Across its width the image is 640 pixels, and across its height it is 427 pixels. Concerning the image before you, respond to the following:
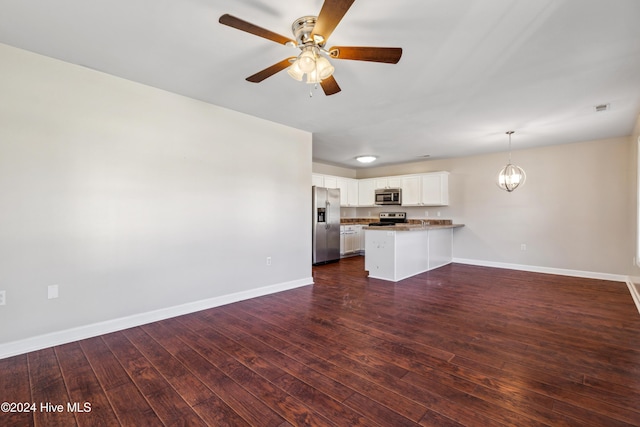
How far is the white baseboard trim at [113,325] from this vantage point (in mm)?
2408

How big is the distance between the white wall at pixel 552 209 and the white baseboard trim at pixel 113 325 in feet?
16.5

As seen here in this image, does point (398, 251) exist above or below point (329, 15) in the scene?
below

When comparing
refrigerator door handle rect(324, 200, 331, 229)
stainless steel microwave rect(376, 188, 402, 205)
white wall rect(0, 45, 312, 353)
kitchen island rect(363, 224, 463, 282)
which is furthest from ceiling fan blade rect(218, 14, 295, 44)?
stainless steel microwave rect(376, 188, 402, 205)

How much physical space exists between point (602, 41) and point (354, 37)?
1886mm

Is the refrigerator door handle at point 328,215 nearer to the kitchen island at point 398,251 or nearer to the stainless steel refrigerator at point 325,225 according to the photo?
the stainless steel refrigerator at point 325,225

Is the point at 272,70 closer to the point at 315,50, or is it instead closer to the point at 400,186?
the point at 315,50

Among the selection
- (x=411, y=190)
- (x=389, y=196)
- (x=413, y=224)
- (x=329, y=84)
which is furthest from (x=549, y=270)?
(x=329, y=84)

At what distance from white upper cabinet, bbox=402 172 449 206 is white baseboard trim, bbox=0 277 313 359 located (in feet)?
14.9

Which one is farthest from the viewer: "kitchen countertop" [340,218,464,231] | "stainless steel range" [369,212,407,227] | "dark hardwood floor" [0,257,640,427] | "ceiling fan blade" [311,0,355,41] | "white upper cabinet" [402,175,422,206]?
"stainless steel range" [369,212,407,227]

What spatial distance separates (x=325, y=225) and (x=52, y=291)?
470 cm

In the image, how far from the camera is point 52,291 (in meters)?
2.56

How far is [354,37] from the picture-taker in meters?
2.18

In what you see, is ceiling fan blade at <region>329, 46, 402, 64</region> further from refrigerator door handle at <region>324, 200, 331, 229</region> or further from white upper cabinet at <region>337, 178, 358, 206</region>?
white upper cabinet at <region>337, 178, 358, 206</region>

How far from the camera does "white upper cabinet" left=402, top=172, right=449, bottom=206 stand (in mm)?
6738
